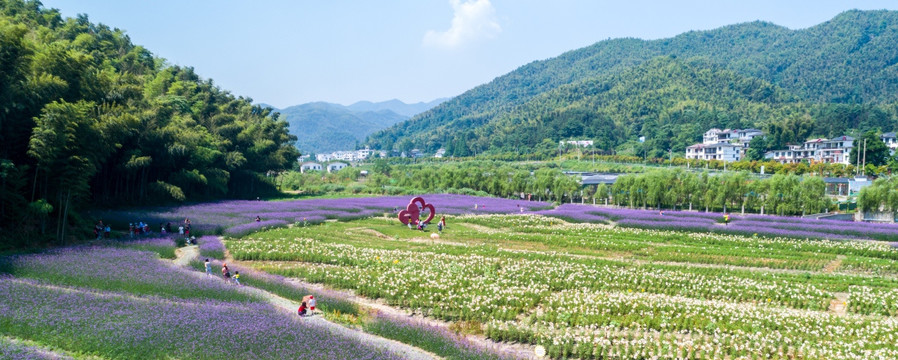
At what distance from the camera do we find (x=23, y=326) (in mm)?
12703

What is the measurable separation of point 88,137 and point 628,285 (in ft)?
80.1

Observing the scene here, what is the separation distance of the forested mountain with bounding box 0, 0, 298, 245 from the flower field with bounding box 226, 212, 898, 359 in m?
8.20

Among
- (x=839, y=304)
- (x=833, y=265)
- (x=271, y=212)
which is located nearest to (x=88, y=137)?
(x=271, y=212)

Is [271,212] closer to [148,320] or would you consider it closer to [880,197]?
[148,320]

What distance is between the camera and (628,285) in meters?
20.8

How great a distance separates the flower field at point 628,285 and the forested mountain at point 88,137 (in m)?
8.20

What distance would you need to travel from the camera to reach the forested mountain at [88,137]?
23.4 m

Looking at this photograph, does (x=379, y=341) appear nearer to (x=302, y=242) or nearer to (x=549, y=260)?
(x=549, y=260)

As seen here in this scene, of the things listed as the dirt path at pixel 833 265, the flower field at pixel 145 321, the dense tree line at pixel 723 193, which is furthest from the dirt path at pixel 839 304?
the dense tree line at pixel 723 193

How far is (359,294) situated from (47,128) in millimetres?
15237

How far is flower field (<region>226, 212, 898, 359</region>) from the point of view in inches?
584

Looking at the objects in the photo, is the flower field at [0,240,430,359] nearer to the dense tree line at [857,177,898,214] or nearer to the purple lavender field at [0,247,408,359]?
the purple lavender field at [0,247,408,359]

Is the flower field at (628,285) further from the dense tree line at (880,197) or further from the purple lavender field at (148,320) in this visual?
the dense tree line at (880,197)

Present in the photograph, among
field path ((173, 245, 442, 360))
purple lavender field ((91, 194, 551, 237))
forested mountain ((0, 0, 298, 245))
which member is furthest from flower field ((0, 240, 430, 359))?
purple lavender field ((91, 194, 551, 237))
